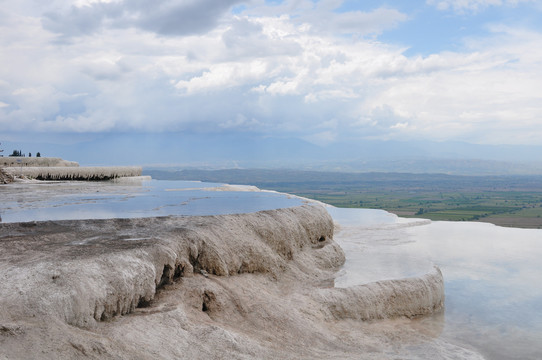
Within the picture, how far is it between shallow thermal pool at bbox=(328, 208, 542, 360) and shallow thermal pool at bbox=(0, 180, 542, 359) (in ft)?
0.10

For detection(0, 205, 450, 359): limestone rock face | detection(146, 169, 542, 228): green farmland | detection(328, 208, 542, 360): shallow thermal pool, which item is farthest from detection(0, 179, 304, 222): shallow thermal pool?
detection(146, 169, 542, 228): green farmland

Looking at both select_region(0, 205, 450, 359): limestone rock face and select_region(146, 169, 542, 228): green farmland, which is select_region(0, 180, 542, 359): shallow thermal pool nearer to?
select_region(0, 205, 450, 359): limestone rock face

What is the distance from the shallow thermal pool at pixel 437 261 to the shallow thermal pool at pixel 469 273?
32 millimetres

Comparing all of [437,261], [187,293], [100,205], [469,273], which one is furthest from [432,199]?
[187,293]

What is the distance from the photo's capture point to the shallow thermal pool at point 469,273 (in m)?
13.9

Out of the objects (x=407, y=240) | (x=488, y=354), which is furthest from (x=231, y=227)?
(x=407, y=240)

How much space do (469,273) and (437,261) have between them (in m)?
2.17

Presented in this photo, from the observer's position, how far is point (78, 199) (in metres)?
18.1

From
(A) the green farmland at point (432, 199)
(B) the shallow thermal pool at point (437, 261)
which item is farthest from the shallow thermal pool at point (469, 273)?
(A) the green farmland at point (432, 199)

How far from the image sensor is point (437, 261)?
75.1 ft

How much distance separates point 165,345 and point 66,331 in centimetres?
168

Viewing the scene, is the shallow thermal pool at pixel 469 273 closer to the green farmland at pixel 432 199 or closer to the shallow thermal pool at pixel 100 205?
the shallow thermal pool at pixel 100 205

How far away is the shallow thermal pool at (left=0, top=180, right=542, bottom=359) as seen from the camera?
13781 millimetres

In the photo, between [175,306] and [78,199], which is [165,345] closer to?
[175,306]
